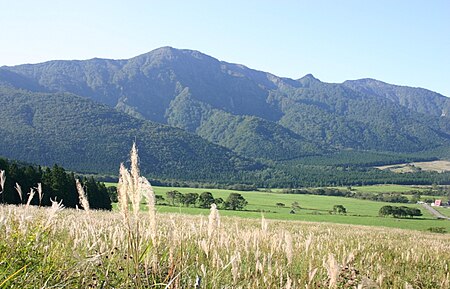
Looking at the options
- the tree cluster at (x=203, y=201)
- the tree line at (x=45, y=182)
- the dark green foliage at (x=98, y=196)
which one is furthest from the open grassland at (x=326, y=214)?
the tree line at (x=45, y=182)

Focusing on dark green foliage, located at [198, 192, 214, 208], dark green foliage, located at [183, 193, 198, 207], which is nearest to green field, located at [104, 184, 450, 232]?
dark green foliage, located at [198, 192, 214, 208]

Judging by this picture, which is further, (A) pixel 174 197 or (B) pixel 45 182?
(A) pixel 174 197

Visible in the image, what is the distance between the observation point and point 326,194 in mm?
163875

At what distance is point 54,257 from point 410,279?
4760 millimetres

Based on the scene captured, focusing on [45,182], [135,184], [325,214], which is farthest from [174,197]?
[135,184]

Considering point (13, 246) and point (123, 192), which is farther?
point (13, 246)

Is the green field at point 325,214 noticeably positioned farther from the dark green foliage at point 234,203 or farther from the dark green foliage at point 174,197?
the dark green foliage at point 174,197

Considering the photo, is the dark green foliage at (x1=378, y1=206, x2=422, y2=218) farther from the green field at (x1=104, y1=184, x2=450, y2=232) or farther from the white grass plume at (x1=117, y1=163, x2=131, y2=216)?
the white grass plume at (x1=117, y1=163, x2=131, y2=216)

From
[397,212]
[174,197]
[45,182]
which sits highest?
[45,182]

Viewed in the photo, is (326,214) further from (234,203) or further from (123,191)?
(123,191)

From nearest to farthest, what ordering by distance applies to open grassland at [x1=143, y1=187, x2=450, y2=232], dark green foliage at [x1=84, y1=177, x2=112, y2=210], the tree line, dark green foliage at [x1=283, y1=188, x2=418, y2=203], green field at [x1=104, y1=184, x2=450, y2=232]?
the tree line → dark green foliage at [x1=84, y1=177, x2=112, y2=210] → green field at [x1=104, y1=184, x2=450, y2=232] → open grassland at [x1=143, y1=187, x2=450, y2=232] → dark green foliage at [x1=283, y1=188, x2=418, y2=203]

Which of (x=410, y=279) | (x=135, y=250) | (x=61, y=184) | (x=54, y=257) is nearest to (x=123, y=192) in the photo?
(x=135, y=250)

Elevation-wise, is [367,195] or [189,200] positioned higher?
[189,200]

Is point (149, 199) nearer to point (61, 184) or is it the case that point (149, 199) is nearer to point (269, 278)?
point (269, 278)
